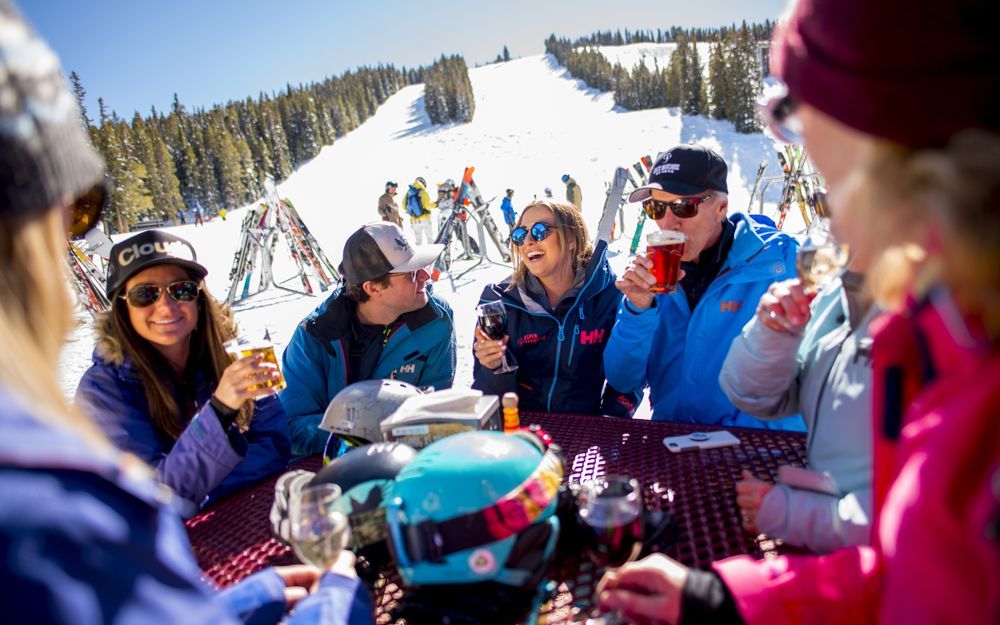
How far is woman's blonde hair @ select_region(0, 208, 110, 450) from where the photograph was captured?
23.9 inches

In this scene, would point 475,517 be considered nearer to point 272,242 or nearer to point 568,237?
point 568,237

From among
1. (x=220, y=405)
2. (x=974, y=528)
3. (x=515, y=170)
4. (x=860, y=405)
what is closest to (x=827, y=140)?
(x=974, y=528)

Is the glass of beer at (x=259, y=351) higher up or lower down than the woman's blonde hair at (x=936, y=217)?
lower down

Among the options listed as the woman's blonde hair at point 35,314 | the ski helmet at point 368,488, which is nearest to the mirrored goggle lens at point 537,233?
the ski helmet at point 368,488

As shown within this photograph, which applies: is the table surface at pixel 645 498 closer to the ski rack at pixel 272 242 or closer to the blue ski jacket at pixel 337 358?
the blue ski jacket at pixel 337 358

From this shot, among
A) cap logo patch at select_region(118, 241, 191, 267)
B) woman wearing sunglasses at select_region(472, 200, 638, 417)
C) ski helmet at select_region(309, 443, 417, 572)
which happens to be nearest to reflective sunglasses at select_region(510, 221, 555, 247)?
woman wearing sunglasses at select_region(472, 200, 638, 417)

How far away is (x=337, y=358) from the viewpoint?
2836 millimetres

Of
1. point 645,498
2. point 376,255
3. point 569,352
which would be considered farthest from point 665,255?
point 376,255

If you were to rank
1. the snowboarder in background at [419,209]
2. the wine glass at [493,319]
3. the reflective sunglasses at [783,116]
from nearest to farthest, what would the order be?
the reflective sunglasses at [783,116] < the wine glass at [493,319] < the snowboarder in background at [419,209]

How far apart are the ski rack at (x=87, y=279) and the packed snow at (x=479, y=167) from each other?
49cm

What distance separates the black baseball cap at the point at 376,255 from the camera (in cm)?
292

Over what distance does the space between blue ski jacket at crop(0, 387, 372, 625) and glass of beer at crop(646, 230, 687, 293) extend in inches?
76.8

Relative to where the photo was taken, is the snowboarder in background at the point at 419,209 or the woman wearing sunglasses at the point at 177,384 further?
the snowboarder in background at the point at 419,209

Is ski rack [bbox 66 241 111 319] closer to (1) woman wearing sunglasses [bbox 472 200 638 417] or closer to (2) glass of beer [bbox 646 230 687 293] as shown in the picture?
(1) woman wearing sunglasses [bbox 472 200 638 417]
